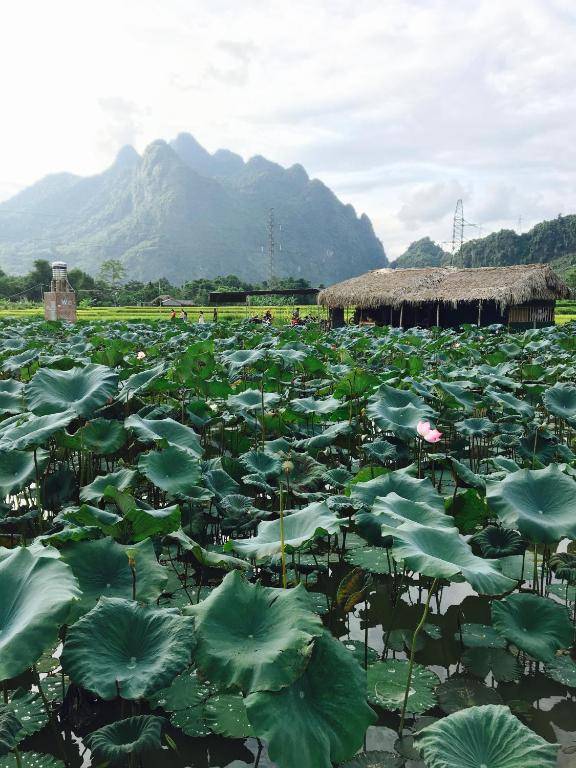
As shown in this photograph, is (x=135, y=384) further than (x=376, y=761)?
Yes

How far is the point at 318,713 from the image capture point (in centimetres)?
161

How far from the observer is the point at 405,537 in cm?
189

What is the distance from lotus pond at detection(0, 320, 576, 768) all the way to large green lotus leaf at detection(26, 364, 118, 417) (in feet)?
0.05

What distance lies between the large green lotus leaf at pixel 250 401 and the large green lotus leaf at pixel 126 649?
2556 millimetres

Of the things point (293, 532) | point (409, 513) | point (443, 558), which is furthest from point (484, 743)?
point (293, 532)

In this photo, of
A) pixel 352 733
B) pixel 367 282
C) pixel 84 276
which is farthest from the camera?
pixel 84 276

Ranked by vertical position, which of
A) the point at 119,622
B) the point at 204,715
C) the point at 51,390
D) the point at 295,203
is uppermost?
the point at 295,203

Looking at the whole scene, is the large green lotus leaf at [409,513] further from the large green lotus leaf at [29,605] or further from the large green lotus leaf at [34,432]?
the large green lotus leaf at [34,432]

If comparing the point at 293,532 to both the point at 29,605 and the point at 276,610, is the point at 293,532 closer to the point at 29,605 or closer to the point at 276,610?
the point at 276,610

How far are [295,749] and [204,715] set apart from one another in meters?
0.80

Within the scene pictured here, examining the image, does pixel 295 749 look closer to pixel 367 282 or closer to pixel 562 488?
pixel 562 488

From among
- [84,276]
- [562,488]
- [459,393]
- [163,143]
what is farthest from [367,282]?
[163,143]

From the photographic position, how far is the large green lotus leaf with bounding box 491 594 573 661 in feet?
7.57

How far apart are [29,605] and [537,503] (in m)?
1.93
